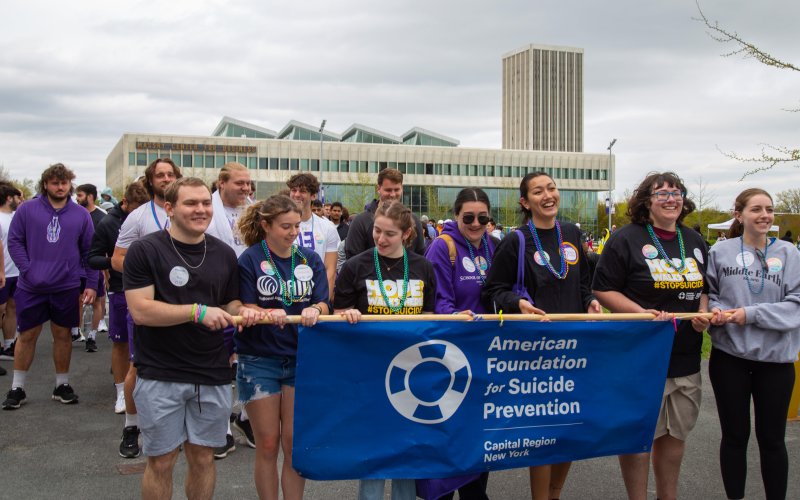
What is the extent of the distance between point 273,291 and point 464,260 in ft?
4.12

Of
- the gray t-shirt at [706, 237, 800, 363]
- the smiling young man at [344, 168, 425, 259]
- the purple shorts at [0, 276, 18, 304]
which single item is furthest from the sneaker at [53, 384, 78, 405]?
the gray t-shirt at [706, 237, 800, 363]

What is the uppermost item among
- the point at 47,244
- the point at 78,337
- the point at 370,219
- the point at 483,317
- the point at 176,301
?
the point at 370,219

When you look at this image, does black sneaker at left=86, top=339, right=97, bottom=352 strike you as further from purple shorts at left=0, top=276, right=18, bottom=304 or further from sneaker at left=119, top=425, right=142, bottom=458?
sneaker at left=119, top=425, right=142, bottom=458

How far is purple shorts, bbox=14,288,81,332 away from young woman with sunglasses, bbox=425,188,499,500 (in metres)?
4.46

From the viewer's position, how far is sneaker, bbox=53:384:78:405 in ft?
23.4

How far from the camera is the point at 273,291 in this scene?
412 cm

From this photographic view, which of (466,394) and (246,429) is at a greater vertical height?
(466,394)

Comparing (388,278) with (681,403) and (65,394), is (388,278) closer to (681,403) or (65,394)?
(681,403)

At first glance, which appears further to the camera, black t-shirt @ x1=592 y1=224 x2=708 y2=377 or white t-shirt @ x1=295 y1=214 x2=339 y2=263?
white t-shirt @ x1=295 y1=214 x2=339 y2=263

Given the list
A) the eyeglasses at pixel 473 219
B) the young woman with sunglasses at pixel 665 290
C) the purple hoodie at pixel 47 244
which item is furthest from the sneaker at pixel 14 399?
the young woman with sunglasses at pixel 665 290

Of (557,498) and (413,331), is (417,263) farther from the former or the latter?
(557,498)

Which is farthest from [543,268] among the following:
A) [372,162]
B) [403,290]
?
[372,162]

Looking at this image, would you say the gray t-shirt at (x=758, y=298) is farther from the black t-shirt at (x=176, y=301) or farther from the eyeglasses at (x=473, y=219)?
the black t-shirt at (x=176, y=301)

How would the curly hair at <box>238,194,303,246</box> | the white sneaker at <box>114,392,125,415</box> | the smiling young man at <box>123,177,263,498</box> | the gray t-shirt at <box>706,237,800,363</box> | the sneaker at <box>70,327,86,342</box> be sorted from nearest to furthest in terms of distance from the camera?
the smiling young man at <box>123,177,263,498</box>
the curly hair at <box>238,194,303,246</box>
the gray t-shirt at <box>706,237,800,363</box>
the white sneaker at <box>114,392,125,415</box>
the sneaker at <box>70,327,86,342</box>
